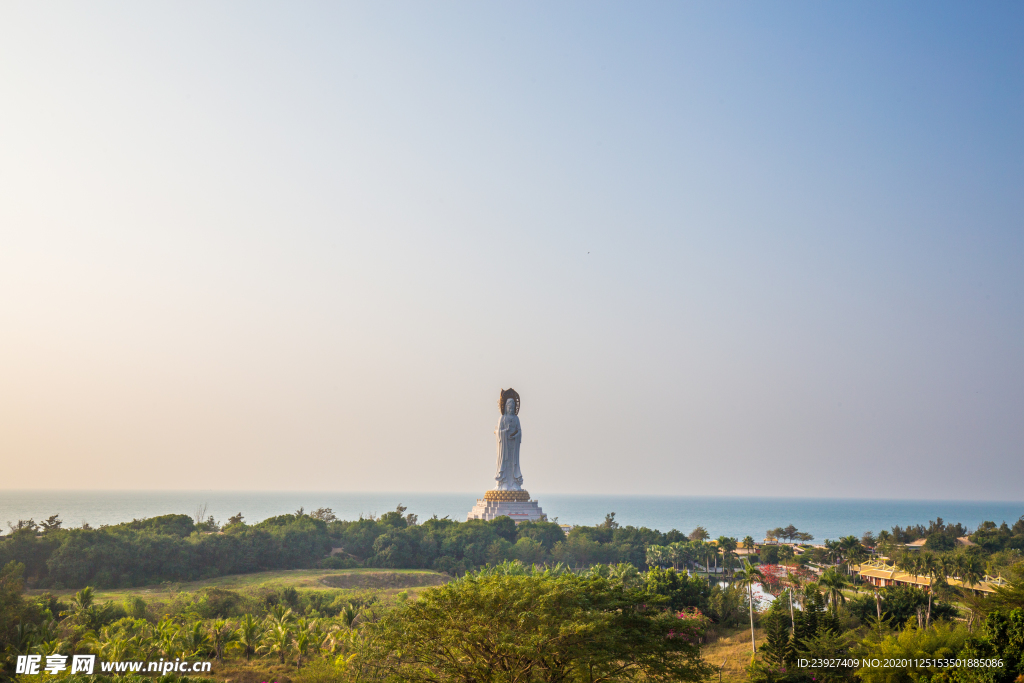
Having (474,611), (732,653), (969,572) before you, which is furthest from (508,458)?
(474,611)

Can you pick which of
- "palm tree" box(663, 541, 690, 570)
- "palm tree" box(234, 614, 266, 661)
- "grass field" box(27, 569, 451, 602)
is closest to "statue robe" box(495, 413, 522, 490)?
"palm tree" box(663, 541, 690, 570)

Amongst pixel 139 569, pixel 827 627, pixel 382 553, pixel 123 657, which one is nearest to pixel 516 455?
pixel 382 553

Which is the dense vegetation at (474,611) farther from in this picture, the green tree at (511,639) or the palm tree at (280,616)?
the palm tree at (280,616)

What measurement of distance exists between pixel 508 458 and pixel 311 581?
1047 inches

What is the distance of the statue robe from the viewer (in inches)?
2699

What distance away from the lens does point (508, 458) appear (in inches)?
2702

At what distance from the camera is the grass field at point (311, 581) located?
42375 millimetres

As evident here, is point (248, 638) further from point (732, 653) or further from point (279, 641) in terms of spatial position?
point (732, 653)

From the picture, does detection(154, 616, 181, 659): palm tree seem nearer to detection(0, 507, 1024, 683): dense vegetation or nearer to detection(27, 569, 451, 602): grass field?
detection(0, 507, 1024, 683): dense vegetation

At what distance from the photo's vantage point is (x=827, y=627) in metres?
28.5

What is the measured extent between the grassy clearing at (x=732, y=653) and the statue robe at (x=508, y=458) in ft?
111

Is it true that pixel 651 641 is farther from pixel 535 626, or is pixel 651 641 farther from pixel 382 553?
pixel 382 553

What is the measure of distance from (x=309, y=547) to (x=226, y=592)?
17.4 m

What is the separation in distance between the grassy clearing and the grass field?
19375 millimetres
